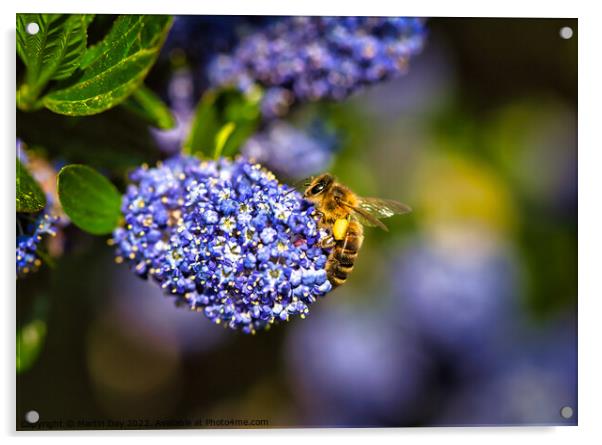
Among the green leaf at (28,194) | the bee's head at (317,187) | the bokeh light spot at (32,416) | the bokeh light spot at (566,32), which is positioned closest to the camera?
the bee's head at (317,187)

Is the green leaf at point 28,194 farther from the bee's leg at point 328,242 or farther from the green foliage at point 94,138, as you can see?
the bee's leg at point 328,242

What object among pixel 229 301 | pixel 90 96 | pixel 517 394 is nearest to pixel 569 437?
pixel 517 394

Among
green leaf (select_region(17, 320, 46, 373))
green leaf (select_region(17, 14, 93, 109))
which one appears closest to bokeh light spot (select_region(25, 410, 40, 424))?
green leaf (select_region(17, 320, 46, 373))

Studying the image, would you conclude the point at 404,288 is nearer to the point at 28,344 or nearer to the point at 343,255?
the point at 343,255

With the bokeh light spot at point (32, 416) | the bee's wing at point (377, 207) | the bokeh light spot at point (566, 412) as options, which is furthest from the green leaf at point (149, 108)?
the bokeh light spot at point (566, 412)
